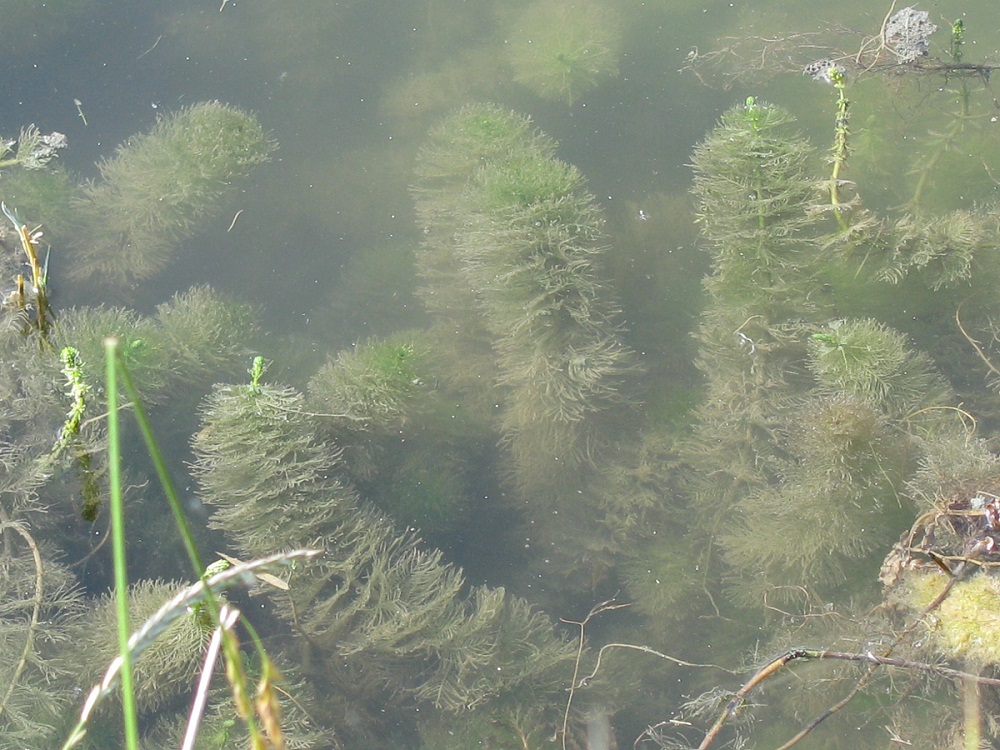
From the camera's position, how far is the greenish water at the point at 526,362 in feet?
9.93

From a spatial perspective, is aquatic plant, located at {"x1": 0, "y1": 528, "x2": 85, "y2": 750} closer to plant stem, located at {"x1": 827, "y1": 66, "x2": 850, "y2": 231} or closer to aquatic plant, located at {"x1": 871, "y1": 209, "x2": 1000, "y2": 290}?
plant stem, located at {"x1": 827, "y1": 66, "x2": 850, "y2": 231}

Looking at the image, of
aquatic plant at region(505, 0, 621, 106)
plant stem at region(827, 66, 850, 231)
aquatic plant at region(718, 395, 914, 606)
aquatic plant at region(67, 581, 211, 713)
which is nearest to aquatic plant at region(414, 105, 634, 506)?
aquatic plant at region(505, 0, 621, 106)

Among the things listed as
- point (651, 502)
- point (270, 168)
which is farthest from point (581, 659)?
point (270, 168)

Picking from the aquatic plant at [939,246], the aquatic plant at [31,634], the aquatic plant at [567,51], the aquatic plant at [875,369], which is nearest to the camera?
the aquatic plant at [31,634]

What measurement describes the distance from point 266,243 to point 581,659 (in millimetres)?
2713

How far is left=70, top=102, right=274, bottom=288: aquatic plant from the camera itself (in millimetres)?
3988

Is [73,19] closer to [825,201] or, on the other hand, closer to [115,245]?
[115,245]

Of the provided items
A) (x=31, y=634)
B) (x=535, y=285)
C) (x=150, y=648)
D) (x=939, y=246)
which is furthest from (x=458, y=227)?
(x=31, y=634)

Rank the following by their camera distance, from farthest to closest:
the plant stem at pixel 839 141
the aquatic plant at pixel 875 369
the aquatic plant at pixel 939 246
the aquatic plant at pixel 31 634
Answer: the aquatic plant at pixel 939 246, the aquatic plant at pixel 875 369, the plant stem at pixel 839 141, the aquatic plant at pixel 31 634

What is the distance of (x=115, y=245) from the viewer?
3973 mm

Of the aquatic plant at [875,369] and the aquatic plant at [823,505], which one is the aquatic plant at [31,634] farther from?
the aquatic plant at [875,369]

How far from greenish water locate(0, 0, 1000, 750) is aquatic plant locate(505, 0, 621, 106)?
0.02m

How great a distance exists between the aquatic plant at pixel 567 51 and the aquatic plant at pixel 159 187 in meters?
1.66

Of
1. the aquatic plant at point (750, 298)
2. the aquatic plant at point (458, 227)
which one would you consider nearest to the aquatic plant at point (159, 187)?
the aquatic plant at point (458, 227)
